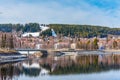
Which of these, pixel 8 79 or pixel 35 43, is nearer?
pixel 8 79

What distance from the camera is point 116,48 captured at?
181 meters

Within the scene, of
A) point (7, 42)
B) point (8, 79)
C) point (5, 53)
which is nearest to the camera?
point (8, 79)

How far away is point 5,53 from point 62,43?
106 m

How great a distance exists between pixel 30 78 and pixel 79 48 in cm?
12234

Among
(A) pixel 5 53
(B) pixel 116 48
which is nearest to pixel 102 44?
(B) pixel 116 48

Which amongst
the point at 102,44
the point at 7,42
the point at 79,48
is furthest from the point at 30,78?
the point at 102,44

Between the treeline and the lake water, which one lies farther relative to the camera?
the treeline

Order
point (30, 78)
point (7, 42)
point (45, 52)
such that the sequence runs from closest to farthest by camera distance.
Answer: point (30, 78) < point (7, 42) < point (45, 52)

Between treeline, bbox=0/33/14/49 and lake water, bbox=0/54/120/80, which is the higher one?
treeline, bbox=0/33/14/49

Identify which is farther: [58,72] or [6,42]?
[6,42]

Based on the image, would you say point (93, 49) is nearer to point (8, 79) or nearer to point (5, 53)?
point (5, 53)

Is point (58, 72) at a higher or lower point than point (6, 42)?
lower

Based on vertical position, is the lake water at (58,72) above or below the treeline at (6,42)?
below

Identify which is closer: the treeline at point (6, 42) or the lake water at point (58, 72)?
the lake water at point (58, 72)
